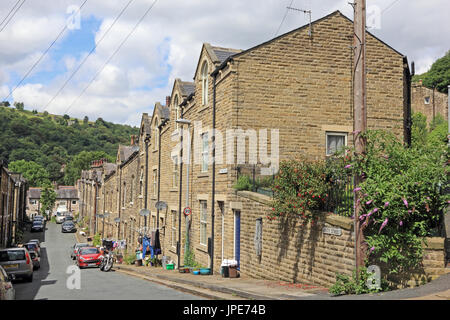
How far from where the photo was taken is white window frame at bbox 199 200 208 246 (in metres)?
19.7

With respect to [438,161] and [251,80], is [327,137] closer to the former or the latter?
[251,80]

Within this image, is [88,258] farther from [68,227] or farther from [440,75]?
[440,75]

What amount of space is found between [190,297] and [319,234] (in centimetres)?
379

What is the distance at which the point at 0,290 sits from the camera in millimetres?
9500

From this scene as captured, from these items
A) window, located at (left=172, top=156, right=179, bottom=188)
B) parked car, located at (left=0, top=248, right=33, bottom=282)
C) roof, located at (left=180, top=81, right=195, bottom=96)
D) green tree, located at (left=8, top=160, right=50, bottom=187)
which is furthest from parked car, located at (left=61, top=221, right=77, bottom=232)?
green tree, located at (left=8, top=160, right=50, bottom=187)

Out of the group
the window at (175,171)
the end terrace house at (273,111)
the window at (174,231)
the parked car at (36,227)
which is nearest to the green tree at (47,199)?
the parked car at (36,227)

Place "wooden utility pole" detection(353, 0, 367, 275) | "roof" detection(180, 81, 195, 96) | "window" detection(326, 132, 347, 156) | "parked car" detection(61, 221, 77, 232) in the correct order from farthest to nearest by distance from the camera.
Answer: "parked car" detection(61, 221, 77, 232)
"roof" detection(180, 81, 195, 96)
"window" detection(326, 132, 347, 156)
"wooden utility pole" detection(353, 0, 367, 275)

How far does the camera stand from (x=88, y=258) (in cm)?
2964

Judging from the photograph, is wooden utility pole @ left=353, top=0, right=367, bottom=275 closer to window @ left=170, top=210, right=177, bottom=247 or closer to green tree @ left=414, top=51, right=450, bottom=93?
window @ left=170, top=210, right=177, bottom=247

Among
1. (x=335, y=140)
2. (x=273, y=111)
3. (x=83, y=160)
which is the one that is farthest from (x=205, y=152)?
(x=83, y=160)

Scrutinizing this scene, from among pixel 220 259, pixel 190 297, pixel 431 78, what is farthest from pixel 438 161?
pixel 431 78

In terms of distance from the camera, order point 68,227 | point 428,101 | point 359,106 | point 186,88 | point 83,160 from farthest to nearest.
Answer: point 83,160, point 68,227, point 428,101, point 186,88, point 359,106

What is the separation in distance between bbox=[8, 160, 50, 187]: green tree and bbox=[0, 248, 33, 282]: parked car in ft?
363

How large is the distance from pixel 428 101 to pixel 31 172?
105 metres
